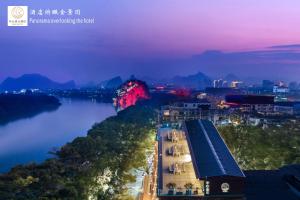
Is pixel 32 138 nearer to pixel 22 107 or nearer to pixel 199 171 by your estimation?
pixel 199 171

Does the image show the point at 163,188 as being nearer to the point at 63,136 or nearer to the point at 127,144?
the point at 127,144

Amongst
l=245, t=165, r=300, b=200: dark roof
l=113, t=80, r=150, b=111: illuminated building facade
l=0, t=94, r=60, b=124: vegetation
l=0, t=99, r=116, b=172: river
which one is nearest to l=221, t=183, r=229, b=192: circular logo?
l=245, t=165, r=300, b=200: dark roof

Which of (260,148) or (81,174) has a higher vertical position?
(260,148)

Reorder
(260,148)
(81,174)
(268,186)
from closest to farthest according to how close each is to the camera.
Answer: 1. (268,186)
2. (81,174)
3. (260,148)

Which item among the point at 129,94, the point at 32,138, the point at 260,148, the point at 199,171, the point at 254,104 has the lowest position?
the point at 32,138

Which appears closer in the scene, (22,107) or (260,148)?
(260,148)

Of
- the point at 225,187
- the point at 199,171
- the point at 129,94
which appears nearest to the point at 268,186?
the point at 225,187

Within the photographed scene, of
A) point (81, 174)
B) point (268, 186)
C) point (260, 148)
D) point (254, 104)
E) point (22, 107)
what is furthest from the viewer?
point (22, 107)
